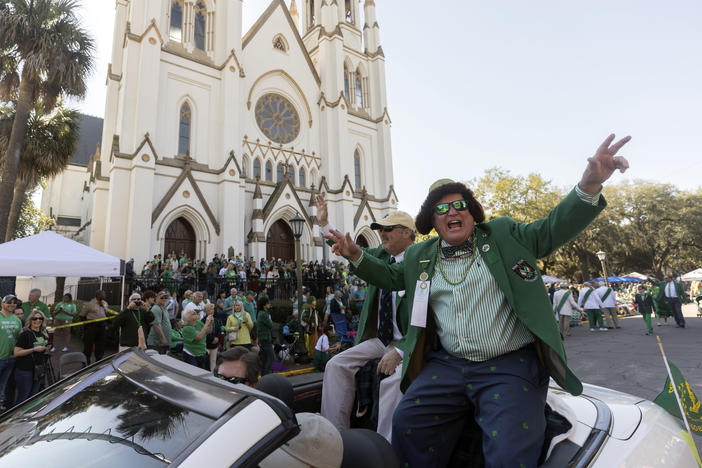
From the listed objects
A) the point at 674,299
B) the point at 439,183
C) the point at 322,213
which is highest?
the point at 439,183

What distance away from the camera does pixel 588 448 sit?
5.06 feet

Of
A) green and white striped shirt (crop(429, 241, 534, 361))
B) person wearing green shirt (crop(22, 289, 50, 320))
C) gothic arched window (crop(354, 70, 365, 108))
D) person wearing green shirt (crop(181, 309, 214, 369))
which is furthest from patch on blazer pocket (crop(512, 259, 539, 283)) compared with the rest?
gothic arched window (crop(354, 70, 365, 108))

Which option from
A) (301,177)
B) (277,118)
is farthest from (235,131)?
(301,177)

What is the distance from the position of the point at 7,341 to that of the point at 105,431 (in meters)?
6.04

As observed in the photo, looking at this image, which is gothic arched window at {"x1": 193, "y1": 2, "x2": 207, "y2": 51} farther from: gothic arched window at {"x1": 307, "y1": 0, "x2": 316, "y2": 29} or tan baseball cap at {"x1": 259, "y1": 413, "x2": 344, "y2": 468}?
tan baseball cap at {"x1": 259, "y1": 413, "x2": 344, "y2": 468}

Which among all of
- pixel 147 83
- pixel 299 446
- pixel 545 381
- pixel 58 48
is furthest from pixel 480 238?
pixel 147 83

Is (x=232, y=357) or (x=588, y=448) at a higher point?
(x=232, y=357)

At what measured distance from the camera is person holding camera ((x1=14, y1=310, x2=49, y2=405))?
553cm

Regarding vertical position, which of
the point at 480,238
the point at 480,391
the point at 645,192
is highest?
the point at 645,192

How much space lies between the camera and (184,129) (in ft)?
65.8

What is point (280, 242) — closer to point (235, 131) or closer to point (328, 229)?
point (235, 131)

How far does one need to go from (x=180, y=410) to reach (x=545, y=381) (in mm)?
1579

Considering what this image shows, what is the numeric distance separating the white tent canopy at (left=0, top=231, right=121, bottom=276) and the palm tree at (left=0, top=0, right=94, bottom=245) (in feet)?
17.5

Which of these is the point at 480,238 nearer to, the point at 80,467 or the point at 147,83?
the point at 80,467
